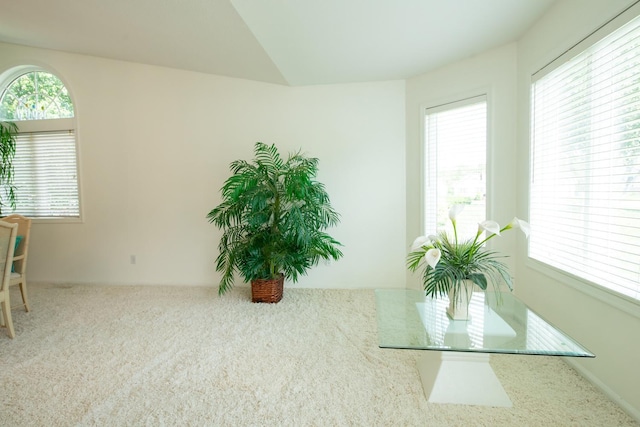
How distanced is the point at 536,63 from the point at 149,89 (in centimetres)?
405

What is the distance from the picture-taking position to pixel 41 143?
3693 millimetres

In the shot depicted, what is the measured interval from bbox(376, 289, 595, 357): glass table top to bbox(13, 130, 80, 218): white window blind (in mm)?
4265

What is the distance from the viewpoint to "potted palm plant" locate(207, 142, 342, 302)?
265 centimetres

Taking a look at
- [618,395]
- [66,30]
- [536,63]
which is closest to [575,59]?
[536,63]

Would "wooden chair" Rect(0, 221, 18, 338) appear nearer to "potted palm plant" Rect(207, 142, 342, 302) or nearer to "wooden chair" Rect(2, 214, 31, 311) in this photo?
"wooden chair" Rect(2, 214, 31, 311)

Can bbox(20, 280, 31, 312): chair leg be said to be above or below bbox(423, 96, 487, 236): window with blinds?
below

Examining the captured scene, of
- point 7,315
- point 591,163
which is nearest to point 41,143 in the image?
point 7,315

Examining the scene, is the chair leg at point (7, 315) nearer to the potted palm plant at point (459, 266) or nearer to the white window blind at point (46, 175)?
the white window blind at point (46, 175)

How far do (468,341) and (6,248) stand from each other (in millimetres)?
3205

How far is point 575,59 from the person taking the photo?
1.78 m

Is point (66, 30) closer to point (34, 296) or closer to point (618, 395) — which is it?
point (34, 296)

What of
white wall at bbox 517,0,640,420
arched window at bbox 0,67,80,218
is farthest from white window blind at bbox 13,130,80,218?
white wall at bbox 517,0,640,420

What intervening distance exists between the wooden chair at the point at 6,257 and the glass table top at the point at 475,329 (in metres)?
2.77

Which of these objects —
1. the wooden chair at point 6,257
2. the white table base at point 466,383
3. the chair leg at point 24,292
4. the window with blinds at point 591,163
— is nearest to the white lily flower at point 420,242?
the white table base at point 466,383
